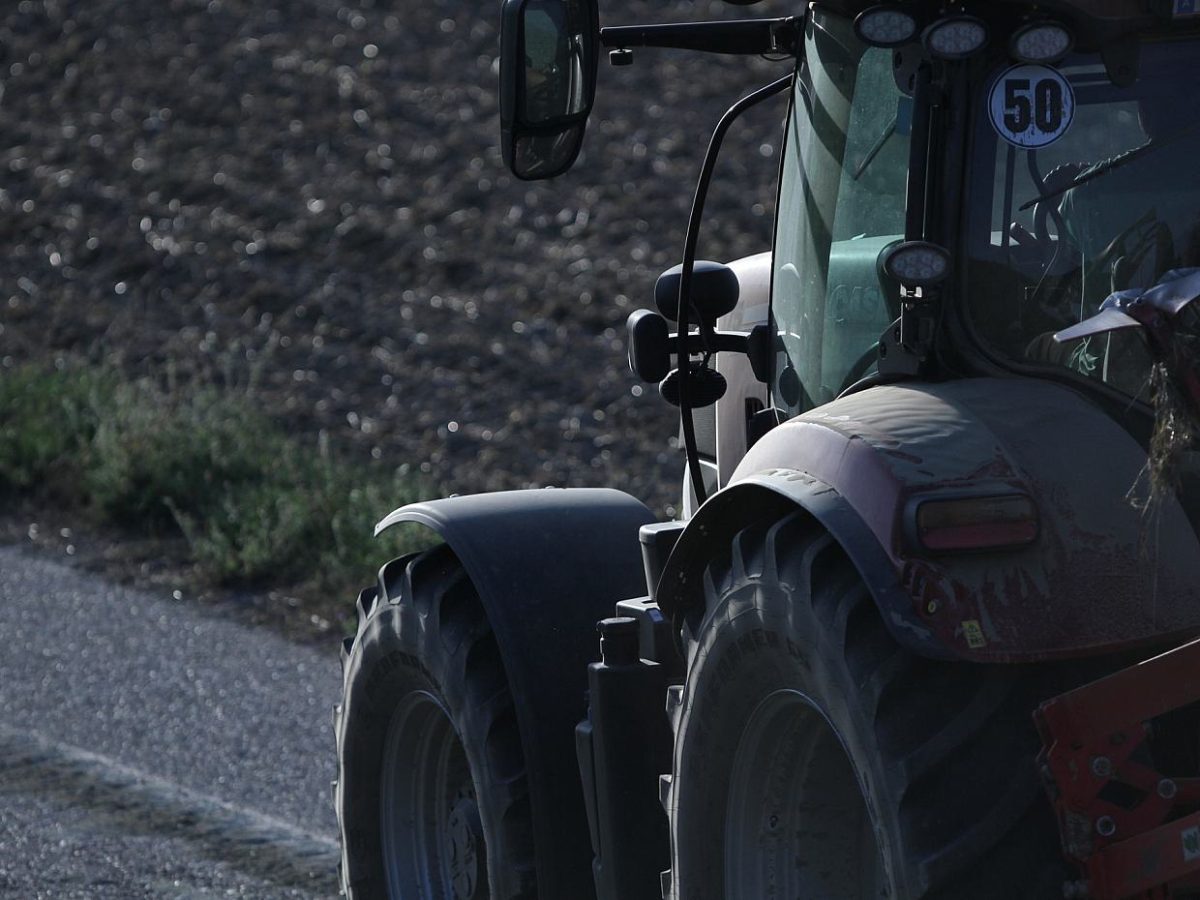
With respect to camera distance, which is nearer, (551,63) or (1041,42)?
(1041,42)

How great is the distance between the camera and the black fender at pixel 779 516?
2.54 m

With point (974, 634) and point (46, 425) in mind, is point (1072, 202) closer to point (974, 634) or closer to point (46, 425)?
point (974, 634)

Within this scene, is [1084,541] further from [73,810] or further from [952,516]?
[73,810]

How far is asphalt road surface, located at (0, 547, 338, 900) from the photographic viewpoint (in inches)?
194

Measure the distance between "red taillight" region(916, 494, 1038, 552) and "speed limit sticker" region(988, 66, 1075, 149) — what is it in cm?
73

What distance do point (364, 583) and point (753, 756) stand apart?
186 inches

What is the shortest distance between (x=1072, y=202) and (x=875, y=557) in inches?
30.8

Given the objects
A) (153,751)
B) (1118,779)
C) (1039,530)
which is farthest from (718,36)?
(153,751)

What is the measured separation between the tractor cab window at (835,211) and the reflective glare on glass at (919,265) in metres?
0.30

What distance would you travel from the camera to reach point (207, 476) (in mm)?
8898

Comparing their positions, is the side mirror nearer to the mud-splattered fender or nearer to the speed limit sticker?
the speed limit sticker

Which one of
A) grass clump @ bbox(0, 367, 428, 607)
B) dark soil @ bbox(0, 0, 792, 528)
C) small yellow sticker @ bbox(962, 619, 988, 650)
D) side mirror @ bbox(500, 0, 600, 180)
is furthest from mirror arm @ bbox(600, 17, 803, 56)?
dark soil @ bbox(0, 0, 792, 528)

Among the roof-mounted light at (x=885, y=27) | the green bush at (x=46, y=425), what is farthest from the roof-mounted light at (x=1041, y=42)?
the green bush at (x=46, y=425)

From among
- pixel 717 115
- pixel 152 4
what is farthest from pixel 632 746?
pixel 152 4
